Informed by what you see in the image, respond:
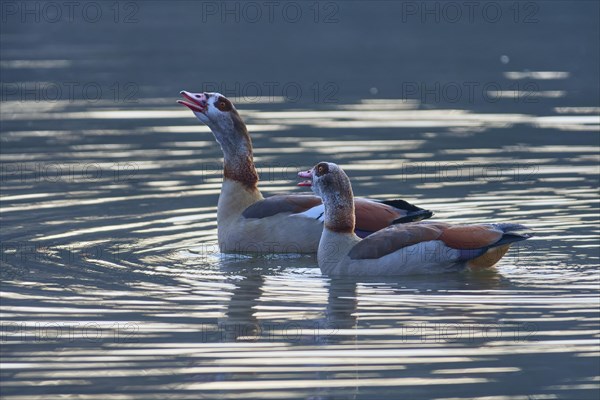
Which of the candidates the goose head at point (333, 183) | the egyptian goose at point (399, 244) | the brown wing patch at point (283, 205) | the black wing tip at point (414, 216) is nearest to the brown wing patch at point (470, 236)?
the egyptian goose at point (399, 244)

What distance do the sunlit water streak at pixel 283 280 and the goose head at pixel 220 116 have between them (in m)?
1.07

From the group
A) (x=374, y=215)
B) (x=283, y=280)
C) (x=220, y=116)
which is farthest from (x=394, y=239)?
(x=220, y=116)

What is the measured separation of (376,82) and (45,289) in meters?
14.0

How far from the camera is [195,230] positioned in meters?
15.6

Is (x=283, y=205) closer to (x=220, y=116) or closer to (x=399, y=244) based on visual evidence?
(x=220, y=116)

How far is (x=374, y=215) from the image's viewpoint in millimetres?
14328

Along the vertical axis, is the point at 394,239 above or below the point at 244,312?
above

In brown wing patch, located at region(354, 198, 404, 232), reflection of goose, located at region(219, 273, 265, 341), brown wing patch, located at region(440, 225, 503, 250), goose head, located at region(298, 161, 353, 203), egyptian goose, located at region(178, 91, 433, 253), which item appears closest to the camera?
reflection of goose, located at region(219, 273, 265, 341)

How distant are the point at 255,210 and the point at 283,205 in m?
0.30

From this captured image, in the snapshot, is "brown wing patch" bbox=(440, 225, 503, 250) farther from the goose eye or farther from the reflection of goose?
the goose eye

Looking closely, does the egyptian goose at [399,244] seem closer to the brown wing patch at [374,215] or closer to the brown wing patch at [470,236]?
the brown wing patch at [470,236]

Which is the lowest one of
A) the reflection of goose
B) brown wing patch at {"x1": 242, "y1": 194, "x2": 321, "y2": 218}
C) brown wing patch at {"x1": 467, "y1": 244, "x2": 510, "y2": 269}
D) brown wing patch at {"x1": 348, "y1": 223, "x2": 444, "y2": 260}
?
the reflection of goose

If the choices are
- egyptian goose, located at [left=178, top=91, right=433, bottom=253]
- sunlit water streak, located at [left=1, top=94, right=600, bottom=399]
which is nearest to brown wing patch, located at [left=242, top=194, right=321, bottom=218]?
egyptian goose, located at [left=178, top=91, right=433, bottom=253]

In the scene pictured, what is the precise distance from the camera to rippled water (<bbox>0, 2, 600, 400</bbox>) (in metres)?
10.0
